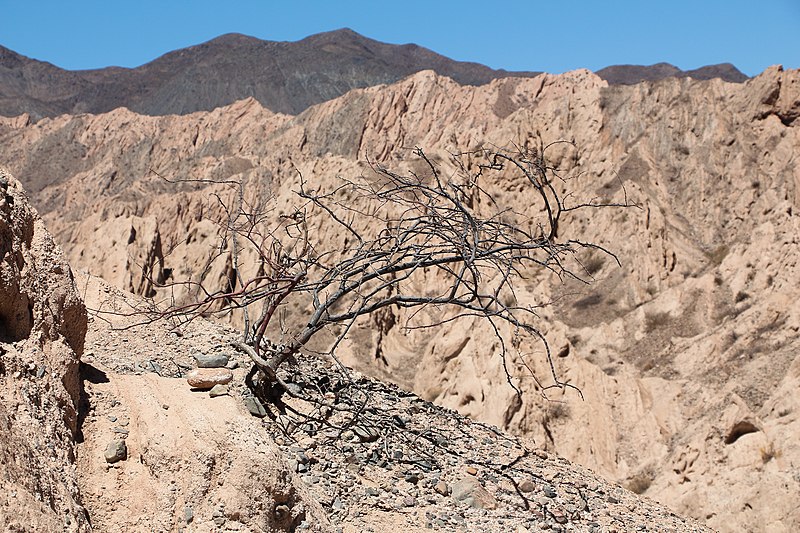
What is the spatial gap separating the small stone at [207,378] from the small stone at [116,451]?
2.77ft

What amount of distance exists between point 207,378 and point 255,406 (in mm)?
507

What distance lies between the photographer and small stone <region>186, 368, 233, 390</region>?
4359mm

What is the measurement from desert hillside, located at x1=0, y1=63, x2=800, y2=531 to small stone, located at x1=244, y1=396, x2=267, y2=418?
2.98 feet

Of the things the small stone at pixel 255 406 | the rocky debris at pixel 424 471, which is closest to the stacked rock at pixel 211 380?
the small stone at pixel 255 406

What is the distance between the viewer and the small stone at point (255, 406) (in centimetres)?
477

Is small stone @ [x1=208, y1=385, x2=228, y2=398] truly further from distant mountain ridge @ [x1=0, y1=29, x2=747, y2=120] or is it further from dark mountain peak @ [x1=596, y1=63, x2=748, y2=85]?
dark mountain peak @ [x1=596, y1=63, x2=748, y2=85]

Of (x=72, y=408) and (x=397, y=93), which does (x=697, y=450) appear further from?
(x=397, y=93)

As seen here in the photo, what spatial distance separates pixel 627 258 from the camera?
29547mm

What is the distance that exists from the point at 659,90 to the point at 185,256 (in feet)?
84.0

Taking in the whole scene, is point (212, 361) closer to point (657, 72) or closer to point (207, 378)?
point (207, 378)

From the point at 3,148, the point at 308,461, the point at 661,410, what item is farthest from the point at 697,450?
the point at 3,148

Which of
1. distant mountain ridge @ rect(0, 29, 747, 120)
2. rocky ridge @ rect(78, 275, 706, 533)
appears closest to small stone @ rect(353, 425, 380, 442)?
rocky ridge @ rect(78, 275, 706, 533)

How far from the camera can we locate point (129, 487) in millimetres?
3350

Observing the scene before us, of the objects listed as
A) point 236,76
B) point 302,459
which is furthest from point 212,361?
point 236,76
